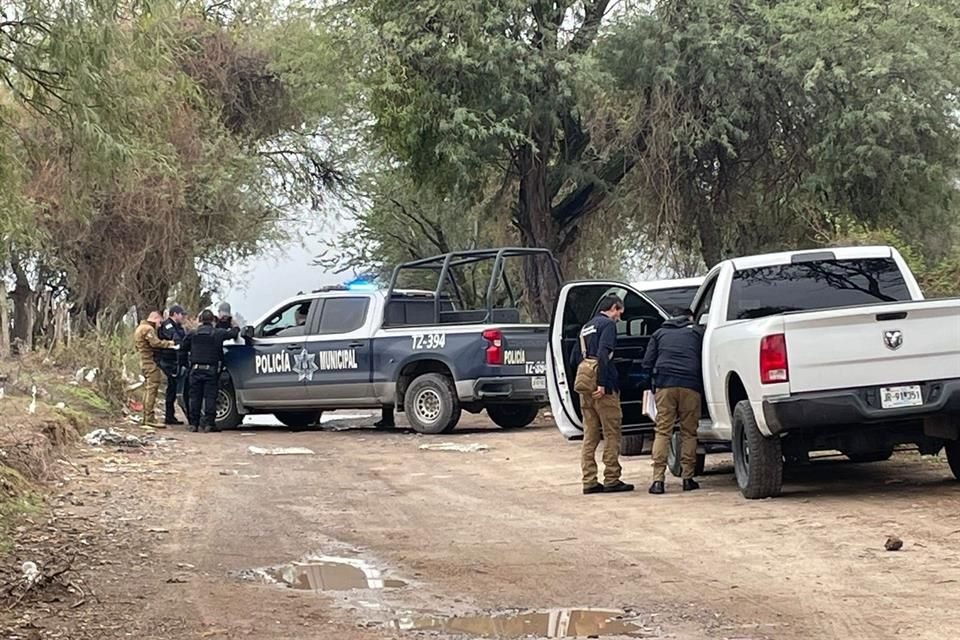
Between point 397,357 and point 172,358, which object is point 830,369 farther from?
point 172,358

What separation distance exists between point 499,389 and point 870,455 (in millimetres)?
6597

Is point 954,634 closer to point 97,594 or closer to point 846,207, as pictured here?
point 97,594

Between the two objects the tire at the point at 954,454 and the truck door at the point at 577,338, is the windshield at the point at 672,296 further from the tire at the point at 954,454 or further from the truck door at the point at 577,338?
the tire at the point at 954,454

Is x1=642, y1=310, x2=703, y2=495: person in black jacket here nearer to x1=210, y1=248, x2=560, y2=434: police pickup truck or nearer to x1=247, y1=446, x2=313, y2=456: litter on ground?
x1=247, y1=446, x2=313, y2=456: litter on ground

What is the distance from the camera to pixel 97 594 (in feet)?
23.1

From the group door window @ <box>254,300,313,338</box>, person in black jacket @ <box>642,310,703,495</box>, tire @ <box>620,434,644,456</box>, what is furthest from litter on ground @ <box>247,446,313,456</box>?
person in black jacket @ <box>642,310,703,495</box>

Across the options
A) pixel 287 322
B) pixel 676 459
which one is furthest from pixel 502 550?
pixel 287 322

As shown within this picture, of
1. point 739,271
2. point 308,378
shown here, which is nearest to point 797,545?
point 739,271

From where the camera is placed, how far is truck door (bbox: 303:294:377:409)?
59.4 feet

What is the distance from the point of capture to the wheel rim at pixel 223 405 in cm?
1941

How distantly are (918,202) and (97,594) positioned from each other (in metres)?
17.2

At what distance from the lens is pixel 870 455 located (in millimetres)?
11305

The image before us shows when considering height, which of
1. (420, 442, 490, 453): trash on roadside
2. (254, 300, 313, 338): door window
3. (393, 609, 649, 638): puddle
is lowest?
(393, 609, 649, 638): puddle

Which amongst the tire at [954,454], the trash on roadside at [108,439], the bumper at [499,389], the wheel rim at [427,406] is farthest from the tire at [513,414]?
the tire at [954,454]
